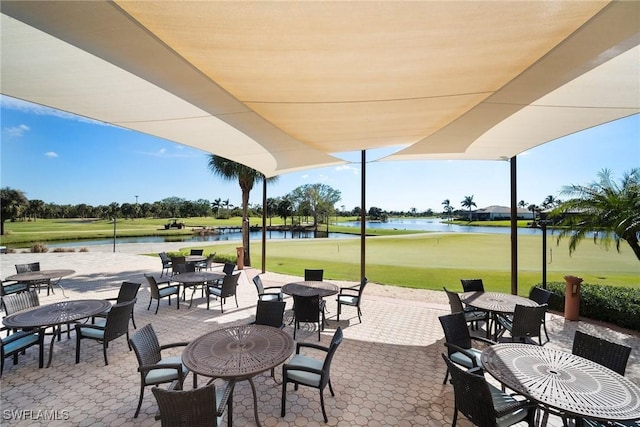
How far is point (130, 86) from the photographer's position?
335 centimetres

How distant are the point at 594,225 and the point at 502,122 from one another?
153 inches

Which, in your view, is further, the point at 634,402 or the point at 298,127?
the point at 298,127

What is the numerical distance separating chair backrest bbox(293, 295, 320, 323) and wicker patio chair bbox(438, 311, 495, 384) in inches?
87.4

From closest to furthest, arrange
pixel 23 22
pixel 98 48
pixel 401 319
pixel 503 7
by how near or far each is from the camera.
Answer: pixel 23 22
pixel 503 7
pixel 98 48
pixel 401 319

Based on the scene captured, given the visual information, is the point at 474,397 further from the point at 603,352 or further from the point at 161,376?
the point at 161,376

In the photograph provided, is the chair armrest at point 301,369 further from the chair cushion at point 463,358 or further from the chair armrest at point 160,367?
the chair cushion at point 463,358

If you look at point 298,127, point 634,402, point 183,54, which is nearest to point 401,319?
point 634,402

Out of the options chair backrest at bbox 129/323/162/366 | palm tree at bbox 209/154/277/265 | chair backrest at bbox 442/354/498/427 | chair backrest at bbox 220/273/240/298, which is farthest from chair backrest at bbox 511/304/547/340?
palm tree at bbox 209/154/277/265

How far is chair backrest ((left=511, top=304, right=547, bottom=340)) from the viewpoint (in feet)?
13.7

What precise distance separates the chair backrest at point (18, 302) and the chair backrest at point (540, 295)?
9270 mm

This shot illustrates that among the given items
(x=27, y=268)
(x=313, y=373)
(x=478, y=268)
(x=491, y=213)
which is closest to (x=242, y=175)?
(x=27, y=268)

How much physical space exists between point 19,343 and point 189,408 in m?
3.76

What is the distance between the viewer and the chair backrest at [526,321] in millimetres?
4176

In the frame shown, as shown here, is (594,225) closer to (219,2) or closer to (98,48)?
(219,2)
